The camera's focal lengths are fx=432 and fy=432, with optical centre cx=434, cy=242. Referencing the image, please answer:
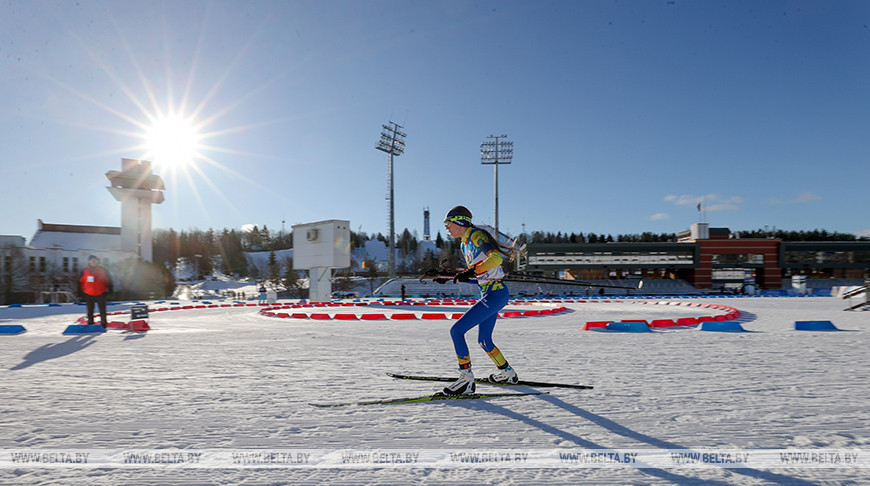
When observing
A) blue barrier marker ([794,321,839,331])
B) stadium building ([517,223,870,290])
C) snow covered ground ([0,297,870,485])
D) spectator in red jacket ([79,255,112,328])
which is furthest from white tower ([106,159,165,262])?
blue barrier marker ([794,321,839,331])

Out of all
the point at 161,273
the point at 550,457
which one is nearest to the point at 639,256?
the point at 161,273

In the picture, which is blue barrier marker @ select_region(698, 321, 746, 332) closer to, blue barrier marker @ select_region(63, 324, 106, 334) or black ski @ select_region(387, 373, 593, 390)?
black ski @ select_region(387, 373, 593, 390)

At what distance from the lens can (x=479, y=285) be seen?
498 cm

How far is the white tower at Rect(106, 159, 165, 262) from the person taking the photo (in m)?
51.0

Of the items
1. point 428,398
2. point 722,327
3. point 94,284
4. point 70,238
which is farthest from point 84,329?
point 70,238

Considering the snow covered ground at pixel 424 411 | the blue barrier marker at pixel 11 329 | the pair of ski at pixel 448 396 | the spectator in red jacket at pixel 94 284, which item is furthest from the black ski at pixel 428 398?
the blue barrier marker at pixel 11 329

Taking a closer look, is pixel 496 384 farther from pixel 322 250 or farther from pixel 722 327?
pixel 322 250

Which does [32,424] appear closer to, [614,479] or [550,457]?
[550,457]

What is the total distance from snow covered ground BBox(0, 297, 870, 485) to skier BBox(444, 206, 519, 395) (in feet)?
1.45

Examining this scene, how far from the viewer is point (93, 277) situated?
37.1 ft

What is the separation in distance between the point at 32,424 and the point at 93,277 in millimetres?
9203

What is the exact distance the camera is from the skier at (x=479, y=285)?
4.92m

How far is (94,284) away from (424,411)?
11416 mm

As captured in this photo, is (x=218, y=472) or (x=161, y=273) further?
(x=161, y=273)
